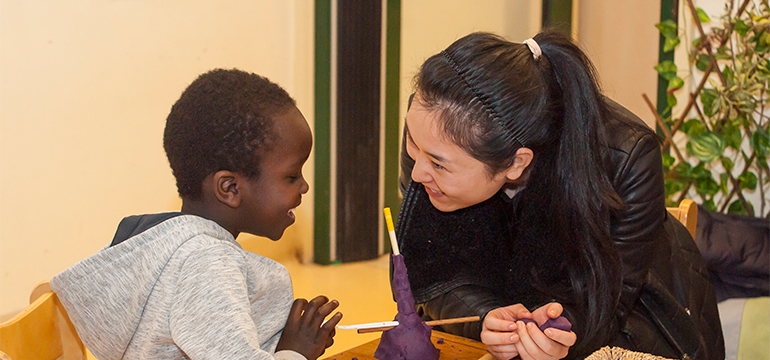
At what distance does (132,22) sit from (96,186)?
673 mm

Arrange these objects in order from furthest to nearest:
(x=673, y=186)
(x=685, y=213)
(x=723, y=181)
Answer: (x=673, y=186) < (x=723, y=181) < (x=685, y=213)

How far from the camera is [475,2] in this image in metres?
3.97

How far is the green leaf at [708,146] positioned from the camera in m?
3.27

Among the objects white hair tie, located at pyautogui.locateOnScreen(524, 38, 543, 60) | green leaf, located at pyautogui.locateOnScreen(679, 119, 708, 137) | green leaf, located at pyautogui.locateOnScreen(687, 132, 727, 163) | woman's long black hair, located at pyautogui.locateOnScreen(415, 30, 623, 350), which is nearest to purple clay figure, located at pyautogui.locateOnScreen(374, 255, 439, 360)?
woman's long black hair, located at pyautogui.locateOnScreen(415, 30, 623, 350)

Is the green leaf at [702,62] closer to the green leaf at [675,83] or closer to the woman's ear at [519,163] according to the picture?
the green leaf at [675,83]

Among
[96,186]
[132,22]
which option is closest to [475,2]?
[132,22]

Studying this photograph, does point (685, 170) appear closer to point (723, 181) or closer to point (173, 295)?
point (723, 181)

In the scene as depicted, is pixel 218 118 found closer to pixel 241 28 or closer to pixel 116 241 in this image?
pixel 116 241

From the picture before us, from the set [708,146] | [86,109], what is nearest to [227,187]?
[86,109]

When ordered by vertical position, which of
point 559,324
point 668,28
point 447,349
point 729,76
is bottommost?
point 447,349

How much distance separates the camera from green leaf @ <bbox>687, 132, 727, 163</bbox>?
3.27 meters

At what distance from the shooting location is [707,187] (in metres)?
3.50

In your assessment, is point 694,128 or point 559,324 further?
point 694,128

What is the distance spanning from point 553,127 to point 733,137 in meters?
2.56
